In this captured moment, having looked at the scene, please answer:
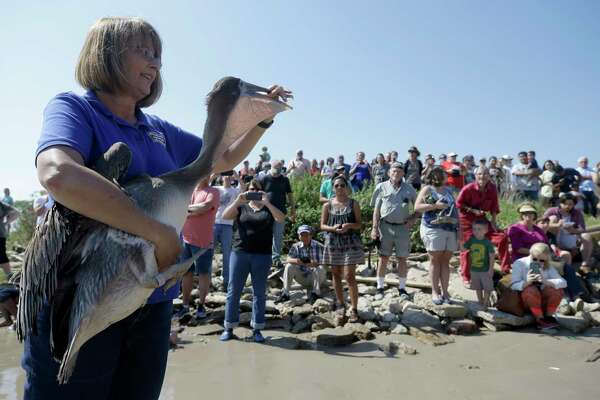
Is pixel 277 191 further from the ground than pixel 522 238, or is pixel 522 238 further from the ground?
pixel 277 191

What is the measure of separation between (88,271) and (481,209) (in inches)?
324

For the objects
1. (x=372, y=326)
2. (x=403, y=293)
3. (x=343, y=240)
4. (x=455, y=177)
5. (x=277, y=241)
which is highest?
(x=455, y=177)

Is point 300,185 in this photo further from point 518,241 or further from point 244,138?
point 244,138

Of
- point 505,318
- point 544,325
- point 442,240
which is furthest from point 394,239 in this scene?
point 544,325

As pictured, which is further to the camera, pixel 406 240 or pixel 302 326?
pixel 406 240

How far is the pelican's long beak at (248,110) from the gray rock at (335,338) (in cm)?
490

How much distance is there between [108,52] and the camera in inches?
71.1

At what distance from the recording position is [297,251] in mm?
8820

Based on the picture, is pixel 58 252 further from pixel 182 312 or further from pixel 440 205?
pixel 440 205

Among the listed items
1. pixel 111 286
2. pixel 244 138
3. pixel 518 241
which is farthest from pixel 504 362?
pixel 111 286

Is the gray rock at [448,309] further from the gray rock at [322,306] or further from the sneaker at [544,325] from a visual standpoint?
the gray rock at [322,306]

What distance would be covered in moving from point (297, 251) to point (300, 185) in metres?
5.09

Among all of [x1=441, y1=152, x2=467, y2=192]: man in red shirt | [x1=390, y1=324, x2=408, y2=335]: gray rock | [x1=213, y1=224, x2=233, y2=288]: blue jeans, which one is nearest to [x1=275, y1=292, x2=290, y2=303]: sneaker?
[x1=213, y1=224, x2=233, y2=288]: blue jeans

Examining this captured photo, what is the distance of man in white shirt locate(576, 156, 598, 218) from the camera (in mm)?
13344
